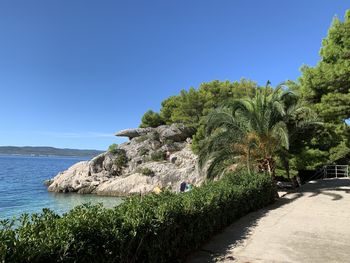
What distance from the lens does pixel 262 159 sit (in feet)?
44.5

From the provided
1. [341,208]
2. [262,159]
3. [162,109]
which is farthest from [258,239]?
[162,109]

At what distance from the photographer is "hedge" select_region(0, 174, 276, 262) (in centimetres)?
298

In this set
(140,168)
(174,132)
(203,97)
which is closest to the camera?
(140,168)

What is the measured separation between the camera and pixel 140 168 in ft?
109

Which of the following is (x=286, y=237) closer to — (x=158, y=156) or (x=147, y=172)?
(x=147, y=172)

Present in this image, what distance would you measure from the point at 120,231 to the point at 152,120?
4425 centimetres

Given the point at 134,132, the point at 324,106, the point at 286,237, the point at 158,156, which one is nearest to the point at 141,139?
the point at 134,132

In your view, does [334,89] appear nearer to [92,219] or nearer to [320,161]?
[320,161]

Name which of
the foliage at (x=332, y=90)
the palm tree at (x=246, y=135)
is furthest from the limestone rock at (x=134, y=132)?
the palm tree at (x=246, y=135)

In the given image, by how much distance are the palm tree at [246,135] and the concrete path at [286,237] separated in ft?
8.67

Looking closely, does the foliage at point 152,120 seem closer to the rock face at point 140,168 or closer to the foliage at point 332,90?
the rock face at point 140,168

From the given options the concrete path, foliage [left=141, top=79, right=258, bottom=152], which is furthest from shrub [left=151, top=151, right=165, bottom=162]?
the concrete path

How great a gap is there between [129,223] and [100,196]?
2756 cm

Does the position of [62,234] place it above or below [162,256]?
above
